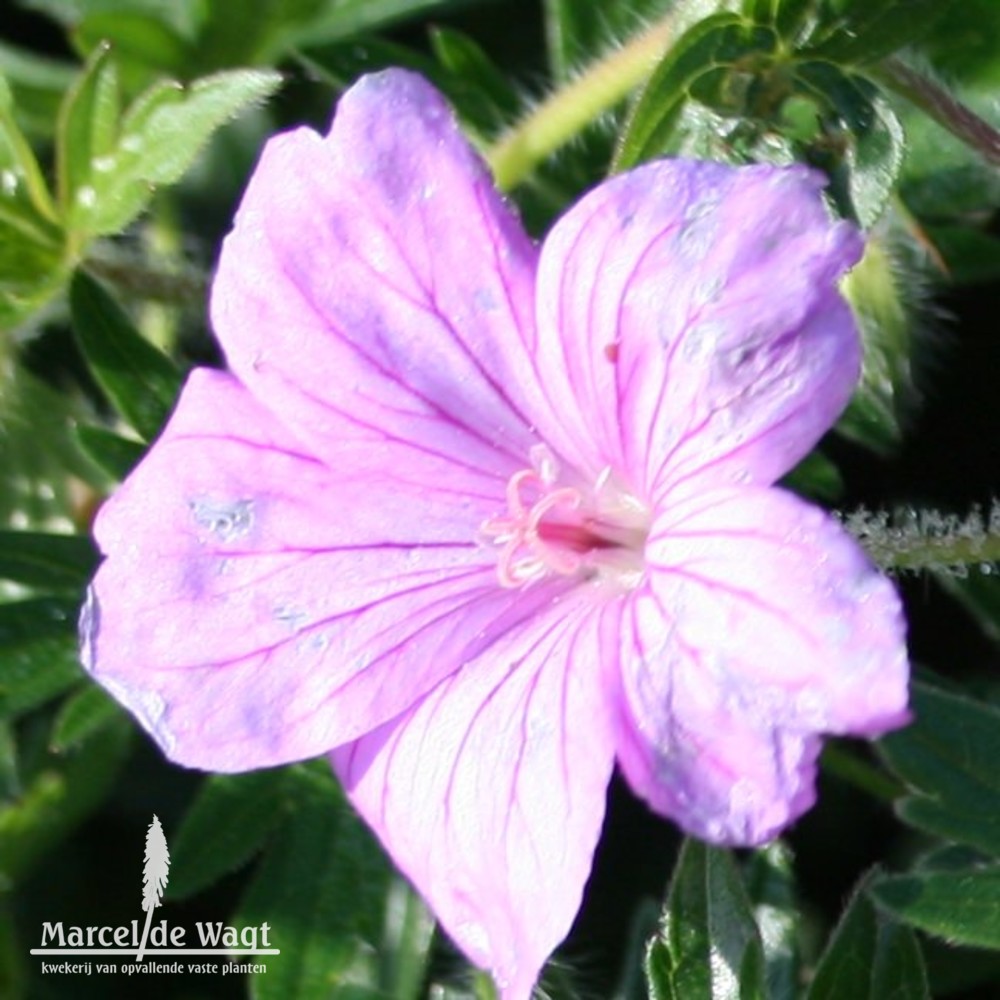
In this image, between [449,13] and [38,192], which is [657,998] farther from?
[449,13]

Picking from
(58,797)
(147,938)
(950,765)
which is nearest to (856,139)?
(950,765)

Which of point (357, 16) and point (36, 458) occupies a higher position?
point (357, 16)

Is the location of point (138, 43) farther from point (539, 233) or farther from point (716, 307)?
point (716, 307)

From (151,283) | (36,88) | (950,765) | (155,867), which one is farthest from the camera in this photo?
(36,88)

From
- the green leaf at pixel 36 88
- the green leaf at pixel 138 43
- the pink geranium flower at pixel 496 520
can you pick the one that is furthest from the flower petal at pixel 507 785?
the green leaf at pixel 36 88

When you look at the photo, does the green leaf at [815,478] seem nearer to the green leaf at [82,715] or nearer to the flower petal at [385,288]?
the flower petal at [385,288]

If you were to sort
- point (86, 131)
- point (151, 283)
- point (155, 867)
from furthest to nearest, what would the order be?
1. point (151, 283)
2. point (155, 867)
3. point (86, 131)
